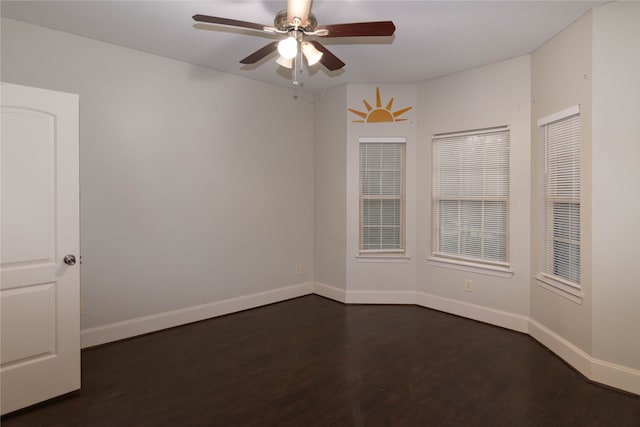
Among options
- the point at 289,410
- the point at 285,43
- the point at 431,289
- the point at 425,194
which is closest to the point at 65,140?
the point at 285,43

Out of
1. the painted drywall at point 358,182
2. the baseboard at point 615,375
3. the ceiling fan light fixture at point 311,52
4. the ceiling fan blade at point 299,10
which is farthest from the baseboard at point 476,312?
the ceiling fan blade at point 299,10

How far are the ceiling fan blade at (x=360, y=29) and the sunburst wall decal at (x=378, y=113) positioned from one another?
224cm

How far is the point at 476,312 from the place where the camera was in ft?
13.0

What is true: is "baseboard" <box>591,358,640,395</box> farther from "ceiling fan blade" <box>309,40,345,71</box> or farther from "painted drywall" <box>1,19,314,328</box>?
"painted drywall" <box>1,19,314,328</box>

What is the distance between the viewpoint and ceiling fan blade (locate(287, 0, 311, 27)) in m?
2.12

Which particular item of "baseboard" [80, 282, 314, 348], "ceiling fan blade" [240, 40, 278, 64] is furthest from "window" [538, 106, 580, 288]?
"baseboard" [80, 282, 314, 348]

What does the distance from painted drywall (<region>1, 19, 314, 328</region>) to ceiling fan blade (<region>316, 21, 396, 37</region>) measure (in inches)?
84.9

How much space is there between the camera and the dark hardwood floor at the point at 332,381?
223 centimetres

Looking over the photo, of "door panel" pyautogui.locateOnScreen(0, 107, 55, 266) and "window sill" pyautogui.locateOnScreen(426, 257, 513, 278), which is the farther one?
"window sill" pyautogui.locateOnScreen(426, 257, 513, 278)

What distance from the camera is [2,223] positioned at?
88.2 inches

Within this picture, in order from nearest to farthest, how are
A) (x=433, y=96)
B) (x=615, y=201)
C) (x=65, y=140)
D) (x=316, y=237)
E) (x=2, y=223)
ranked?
1. (x=2, y=223)
2. (x=65, y=140)
3. (x=615, y=201)
4. (x=433, y=96)
5. (x=316, y=237)

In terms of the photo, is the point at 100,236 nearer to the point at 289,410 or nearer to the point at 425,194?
the point at 289,410

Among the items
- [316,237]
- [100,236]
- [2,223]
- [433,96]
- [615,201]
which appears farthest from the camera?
[316,237]

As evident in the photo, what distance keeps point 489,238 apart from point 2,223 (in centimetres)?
429
